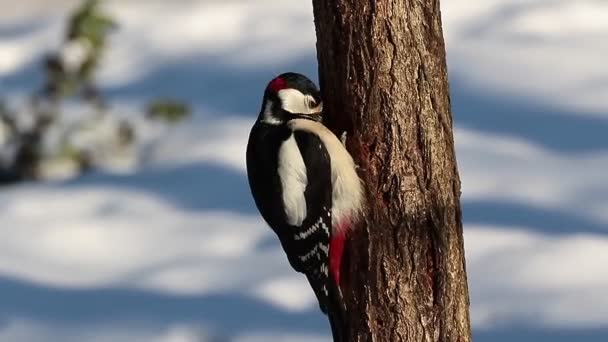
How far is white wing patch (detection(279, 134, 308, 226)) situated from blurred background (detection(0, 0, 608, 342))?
1.47m

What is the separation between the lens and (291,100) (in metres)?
4.16

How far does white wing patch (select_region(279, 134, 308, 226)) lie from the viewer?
13.3ft

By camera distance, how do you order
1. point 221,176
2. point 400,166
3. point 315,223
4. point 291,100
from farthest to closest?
1. point 221,176
2. point 291,100
3. point 315,223
4. point 400,166

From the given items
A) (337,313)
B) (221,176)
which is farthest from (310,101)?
(221,176)

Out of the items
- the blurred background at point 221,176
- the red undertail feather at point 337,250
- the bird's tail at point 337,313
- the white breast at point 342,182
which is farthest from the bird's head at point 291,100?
the blurred background at point 221,176

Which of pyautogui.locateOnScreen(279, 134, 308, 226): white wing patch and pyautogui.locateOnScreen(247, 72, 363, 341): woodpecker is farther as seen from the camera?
pyautogui.locateOnScreen(279, 134, 308, 226): white wing patch

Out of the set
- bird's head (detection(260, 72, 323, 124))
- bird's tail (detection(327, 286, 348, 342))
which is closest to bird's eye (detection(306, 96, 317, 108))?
bird's head (detection(260, 72, 323, 124))

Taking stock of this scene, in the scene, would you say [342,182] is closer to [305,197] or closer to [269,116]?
[305,197]

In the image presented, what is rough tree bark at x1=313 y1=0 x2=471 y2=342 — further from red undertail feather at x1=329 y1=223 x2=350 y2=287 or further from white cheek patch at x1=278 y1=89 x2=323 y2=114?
white cheek patch at x1=278 y1=89 x2=323 y2=114

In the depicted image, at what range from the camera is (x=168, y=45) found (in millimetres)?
9203

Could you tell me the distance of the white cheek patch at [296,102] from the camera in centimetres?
407

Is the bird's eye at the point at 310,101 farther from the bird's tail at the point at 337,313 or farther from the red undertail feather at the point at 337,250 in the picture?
the bird's tail at the point at 337,313

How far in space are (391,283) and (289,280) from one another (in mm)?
2201

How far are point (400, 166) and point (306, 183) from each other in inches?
13.3
